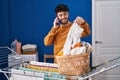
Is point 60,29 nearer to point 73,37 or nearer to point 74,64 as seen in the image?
point 73,37

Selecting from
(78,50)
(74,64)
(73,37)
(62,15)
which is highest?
(62,15)

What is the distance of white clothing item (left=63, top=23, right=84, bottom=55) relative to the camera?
189 centimetres

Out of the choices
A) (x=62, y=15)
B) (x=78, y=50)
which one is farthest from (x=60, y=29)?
(x=78, y=50)

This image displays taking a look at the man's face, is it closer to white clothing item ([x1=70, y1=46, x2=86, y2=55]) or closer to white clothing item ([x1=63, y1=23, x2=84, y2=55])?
white clothing item ([x1=63, y1=23, x2=84, y2=55])

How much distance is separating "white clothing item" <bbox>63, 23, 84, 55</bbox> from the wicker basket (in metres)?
0.11

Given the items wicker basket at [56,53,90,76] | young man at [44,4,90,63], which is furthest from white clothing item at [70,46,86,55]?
young man at [44,4,90,63]

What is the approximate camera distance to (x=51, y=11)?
427 centimetres

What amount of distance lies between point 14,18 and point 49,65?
2402 mm

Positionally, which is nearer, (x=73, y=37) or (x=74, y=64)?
(x=74, y=64)

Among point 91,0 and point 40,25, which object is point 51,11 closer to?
point 40,25

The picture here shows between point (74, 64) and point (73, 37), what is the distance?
0.27 metres

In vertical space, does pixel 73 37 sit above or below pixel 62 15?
below

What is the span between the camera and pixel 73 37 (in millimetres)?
1926

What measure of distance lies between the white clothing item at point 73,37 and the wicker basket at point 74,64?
0.36 feet
